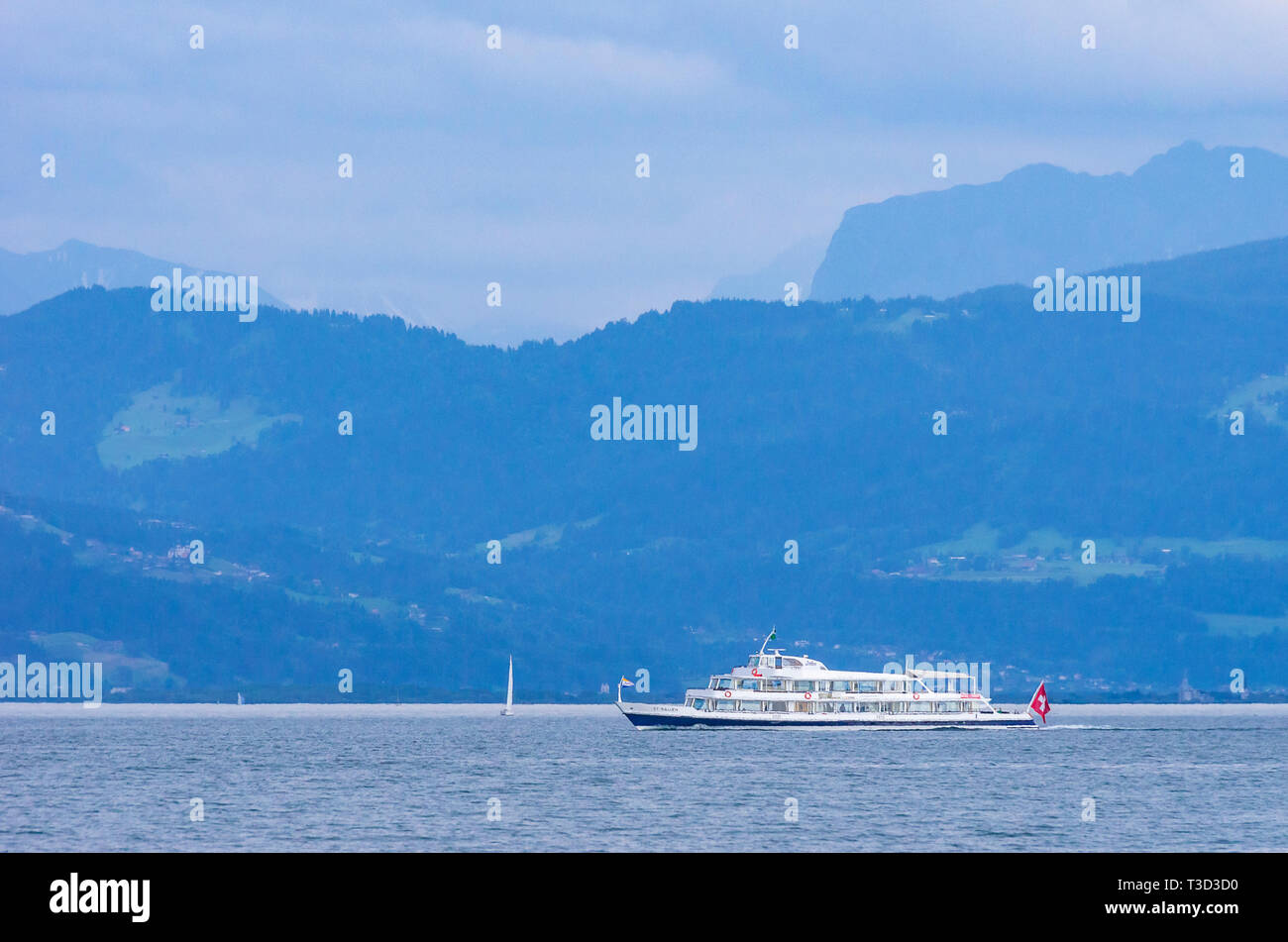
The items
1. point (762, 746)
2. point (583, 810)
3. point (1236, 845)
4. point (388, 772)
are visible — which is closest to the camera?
point (1236, 845)

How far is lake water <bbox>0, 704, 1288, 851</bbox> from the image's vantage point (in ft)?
316

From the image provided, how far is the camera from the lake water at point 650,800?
3789 inches

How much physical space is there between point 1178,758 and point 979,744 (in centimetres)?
2583

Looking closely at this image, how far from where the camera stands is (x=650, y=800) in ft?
389

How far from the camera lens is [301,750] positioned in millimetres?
190375
